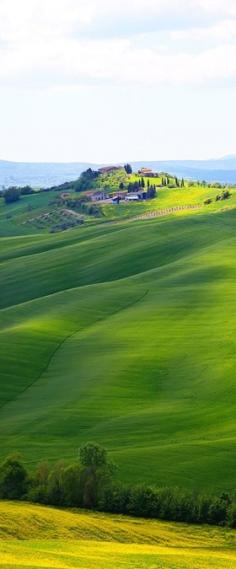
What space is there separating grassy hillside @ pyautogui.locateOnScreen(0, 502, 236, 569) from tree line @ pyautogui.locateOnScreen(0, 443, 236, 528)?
1637 mm

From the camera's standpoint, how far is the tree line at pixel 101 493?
69.4 metres

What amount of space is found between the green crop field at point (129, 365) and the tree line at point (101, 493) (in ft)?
14.8

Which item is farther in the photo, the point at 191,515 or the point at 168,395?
the point at 168,395

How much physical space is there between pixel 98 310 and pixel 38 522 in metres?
79.0

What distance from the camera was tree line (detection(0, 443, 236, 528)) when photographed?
69375 millimetres

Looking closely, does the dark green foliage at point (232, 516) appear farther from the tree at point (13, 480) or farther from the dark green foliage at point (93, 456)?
the tree at point (13, 480)

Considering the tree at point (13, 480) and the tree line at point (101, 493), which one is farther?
the tree at point (13, 480)

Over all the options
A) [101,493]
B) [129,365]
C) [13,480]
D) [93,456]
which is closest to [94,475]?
[93,456]

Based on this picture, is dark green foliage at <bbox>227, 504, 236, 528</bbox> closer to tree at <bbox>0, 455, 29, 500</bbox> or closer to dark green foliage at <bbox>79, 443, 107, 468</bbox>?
dark green foliage at <bbox>79, 443, 107, 468</bbox>

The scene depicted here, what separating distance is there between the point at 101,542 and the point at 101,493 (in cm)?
1213

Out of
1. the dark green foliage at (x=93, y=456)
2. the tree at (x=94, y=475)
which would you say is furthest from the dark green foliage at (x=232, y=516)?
the dark green foliage at (x=93, y=456)

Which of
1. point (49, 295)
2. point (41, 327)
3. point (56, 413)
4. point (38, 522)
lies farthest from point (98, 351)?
point (38, 522)

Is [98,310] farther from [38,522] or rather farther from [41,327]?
[38,522]

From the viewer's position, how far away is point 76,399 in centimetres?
10000
